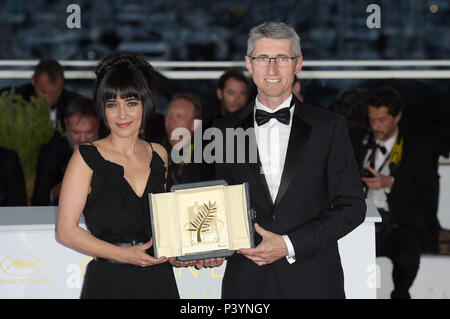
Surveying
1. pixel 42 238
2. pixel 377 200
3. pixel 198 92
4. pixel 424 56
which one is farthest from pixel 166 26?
pixel 42 238

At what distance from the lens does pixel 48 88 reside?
6.77 meters

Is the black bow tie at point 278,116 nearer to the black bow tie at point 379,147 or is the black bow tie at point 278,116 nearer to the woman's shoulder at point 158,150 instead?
the woman's shoulder at point 158,150

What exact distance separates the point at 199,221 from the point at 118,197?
33 cm

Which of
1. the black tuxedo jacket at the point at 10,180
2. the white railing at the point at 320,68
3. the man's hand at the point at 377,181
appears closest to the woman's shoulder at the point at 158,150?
the black tuxedo jacket at the point at 10,180

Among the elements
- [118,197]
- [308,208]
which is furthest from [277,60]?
[118,197]

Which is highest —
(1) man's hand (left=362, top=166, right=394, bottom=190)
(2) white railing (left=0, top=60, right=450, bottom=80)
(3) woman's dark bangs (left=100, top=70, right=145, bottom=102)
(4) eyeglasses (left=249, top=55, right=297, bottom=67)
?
(2) white railing (left=0, top=60, right=450, bottom=80)

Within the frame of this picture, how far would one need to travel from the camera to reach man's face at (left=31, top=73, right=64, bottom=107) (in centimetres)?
677

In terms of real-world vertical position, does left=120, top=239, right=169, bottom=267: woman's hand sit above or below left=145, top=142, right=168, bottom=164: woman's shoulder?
below

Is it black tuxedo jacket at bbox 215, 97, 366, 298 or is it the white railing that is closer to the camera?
black tuxedo jacket at bbox 215, 97, 366, 298

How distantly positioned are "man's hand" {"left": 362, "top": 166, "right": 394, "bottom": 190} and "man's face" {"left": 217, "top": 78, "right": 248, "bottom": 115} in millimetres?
1599

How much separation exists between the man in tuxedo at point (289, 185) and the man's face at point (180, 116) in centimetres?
268

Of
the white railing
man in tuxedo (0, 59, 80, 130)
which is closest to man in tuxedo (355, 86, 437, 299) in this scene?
the white railing

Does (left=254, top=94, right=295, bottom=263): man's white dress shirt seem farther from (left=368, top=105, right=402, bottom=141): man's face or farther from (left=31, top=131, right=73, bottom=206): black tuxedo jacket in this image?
(left=31, top=131, right=73, bottom=206): black tuxedo jacket
